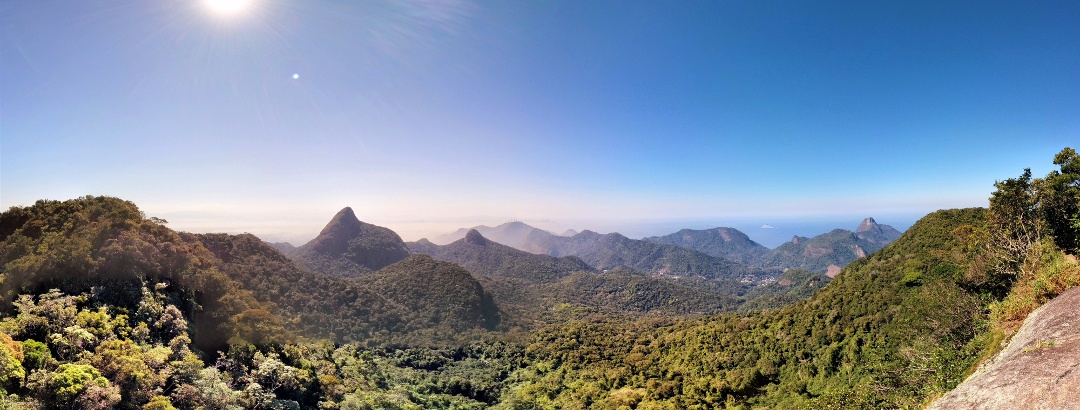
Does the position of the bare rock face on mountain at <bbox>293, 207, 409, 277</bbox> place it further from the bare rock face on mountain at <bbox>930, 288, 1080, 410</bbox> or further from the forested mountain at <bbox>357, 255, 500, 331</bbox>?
the bare rock face on mountain at <bbox>930, 288, 1080, 410</bbox>

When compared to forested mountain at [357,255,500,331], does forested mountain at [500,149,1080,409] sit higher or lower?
higher

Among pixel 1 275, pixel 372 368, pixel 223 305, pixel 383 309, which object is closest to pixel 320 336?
pixel 383 309

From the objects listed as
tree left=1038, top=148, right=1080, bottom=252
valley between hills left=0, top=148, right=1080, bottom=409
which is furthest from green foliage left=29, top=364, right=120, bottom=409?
tree left=1038, top=148, right=1080, bottom=252

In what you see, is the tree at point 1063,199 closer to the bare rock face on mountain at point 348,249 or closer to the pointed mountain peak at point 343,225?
the bare rock face on mountain at point 348,249

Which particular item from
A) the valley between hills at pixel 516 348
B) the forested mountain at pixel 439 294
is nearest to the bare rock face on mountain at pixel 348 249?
the forested mountain at pixel 439 294

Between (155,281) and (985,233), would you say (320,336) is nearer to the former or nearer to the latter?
(155,281)

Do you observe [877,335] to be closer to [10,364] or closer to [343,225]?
[10,364]
